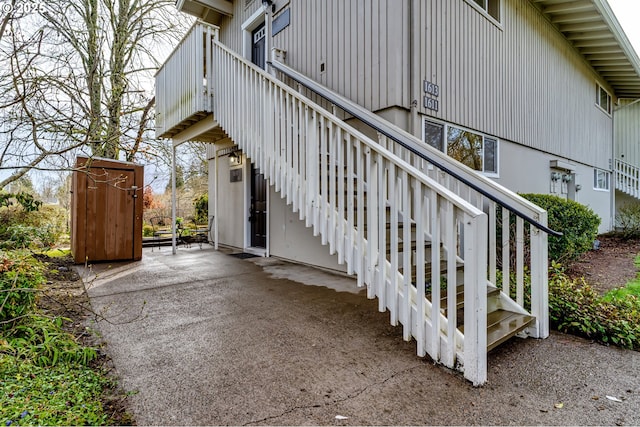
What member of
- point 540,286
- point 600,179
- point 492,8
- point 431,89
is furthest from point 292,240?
point 600,179

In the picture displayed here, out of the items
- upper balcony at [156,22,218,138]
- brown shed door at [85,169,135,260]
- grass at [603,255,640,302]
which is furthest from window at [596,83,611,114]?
brown shed door at [85,169,135,260]

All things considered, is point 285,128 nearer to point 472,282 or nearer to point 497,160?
point 472,282

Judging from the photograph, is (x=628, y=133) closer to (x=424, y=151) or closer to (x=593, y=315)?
(x=424, y=151)

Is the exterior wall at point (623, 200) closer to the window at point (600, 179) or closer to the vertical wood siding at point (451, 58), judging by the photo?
the window at point (600, 179)

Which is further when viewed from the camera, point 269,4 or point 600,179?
point 600,179

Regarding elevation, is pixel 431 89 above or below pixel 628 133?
below

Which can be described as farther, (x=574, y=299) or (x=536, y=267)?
(x=574, y=299)

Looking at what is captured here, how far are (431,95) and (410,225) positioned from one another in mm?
2955

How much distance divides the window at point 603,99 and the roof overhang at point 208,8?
11.6 meters

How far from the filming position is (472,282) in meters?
2.20

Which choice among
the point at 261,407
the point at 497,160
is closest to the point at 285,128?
the point at 261,407

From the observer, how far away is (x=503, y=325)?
2.78 m

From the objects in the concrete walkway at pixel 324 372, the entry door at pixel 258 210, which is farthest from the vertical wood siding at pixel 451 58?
the concrete walkway at pixel 324 372

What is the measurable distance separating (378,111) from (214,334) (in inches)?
139
